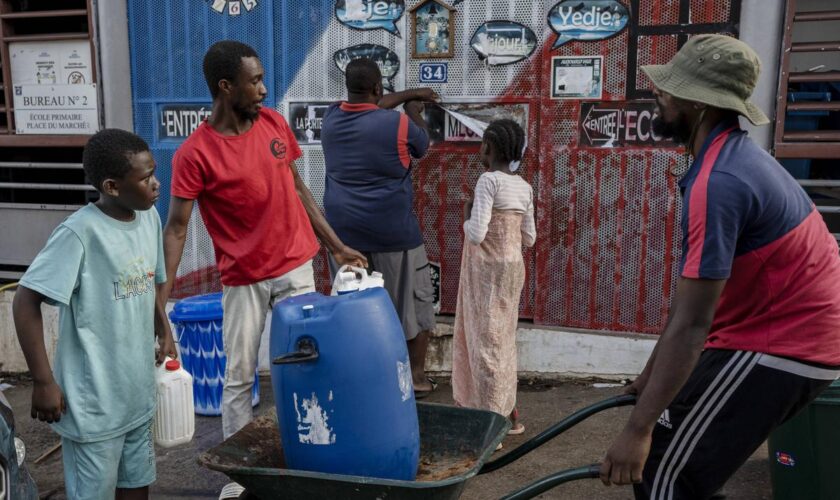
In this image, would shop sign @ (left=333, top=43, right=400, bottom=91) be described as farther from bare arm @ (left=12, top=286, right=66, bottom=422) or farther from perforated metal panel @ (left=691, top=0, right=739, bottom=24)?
bare arm @ (left=12, top=286, right=66, bottom=422)

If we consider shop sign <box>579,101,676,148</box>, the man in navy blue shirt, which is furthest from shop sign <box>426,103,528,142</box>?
shop sign <box>579,101,676,148</box>

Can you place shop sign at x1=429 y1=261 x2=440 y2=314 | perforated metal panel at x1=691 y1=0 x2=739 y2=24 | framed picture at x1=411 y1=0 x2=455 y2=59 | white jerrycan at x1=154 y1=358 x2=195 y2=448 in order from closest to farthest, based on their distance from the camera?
white jerrycan at x1=154 y1=358 x2=195 y2=448
perforated metal panel at x1=691 y1=0 x2=739 y2=24
framed picture at x1=411 y1=0 x2=455 y2=59
shop sign at x1=429 y1=261 x2=440 y2=314

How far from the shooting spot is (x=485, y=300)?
13.5 feet

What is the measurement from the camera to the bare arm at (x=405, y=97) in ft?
15.3

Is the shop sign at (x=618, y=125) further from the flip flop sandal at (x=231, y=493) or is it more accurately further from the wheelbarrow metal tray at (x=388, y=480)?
the flip flop sandal at (x=231, y=493)

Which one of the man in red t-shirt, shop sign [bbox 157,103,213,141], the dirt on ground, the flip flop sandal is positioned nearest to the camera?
the man in red t-shirt

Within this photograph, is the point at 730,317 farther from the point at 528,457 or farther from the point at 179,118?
the point at 179,118

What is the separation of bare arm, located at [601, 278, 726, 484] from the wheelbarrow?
9 cm

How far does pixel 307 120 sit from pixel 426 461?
3199 mm

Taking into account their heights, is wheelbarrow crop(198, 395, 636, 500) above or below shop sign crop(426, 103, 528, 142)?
below

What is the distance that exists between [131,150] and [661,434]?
6.78 ft

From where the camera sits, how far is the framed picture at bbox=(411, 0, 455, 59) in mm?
4941

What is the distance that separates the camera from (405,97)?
4.73 meters

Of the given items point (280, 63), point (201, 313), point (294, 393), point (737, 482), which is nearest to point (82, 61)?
point (280, 63)
